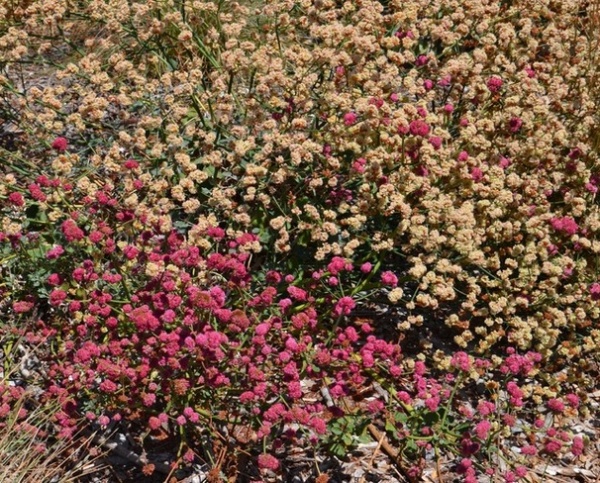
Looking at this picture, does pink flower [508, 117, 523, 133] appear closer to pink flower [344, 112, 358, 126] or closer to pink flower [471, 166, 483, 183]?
pink flower [471, 166, 483, 183]

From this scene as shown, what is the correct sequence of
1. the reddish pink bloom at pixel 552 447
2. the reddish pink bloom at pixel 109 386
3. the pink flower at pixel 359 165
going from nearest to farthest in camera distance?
the reddish pink bloom at pixel 109 386, the reddish pink bloom at pixel 552 447, the pink flower at pixel 359 165

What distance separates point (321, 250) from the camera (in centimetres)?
348

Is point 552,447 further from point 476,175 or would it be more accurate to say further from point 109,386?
point 109,386

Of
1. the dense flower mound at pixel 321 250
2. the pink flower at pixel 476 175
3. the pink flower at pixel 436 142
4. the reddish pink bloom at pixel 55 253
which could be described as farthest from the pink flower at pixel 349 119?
the reddish pink bloom at pixel 55 253

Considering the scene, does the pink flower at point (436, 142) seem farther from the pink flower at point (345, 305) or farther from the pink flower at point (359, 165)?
the pink flower at point (345, 305)

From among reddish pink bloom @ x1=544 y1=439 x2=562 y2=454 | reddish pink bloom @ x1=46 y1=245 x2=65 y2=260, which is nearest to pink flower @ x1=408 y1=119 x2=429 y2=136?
reddish pink bloom @ x1=544 y1=439 x2=562 y2=454

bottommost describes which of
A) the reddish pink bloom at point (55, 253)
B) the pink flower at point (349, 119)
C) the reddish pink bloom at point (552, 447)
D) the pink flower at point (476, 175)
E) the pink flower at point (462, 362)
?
the reddish pink bloom at point (552, 447)

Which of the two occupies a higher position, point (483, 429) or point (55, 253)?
point (55, 253)

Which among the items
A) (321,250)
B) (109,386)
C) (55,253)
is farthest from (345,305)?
(55,253)

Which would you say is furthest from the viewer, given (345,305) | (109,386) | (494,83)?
(494,83)

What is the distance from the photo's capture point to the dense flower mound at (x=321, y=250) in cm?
323

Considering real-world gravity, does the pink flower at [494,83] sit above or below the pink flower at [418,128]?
above

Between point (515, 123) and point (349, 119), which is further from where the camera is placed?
point (515, 123)

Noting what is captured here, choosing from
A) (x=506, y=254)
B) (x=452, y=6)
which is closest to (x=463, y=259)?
(x=506, y=254)
